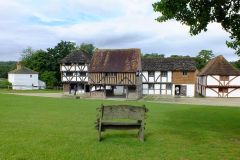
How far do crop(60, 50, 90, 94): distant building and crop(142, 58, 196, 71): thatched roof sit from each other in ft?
35.0

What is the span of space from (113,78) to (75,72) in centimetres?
1083

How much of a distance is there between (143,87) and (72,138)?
46.5 m

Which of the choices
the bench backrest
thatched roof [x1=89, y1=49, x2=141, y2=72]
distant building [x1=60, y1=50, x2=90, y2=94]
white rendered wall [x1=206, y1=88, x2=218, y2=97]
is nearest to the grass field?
the bench backrest

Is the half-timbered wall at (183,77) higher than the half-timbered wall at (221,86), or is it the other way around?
the half-timbered wall at (183,77)

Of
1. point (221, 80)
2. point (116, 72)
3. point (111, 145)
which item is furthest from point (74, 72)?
point (111, 145)

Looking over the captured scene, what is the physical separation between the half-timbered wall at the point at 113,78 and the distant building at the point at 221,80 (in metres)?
14.6

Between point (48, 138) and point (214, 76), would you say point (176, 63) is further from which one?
point (48, 138)

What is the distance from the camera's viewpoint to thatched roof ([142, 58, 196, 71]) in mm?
53875

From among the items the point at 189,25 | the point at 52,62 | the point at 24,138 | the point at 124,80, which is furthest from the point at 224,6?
the point at 52,62

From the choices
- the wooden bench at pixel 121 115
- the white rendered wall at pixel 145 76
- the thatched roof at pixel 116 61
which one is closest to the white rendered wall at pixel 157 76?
the white rendered wall at pixel 145 76

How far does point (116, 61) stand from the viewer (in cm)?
5006

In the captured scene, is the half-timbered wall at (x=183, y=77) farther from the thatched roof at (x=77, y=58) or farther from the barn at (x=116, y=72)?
the thatched roof at (x=77, y=58)

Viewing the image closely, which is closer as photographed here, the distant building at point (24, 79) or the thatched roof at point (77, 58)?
the thatched roof at point (77, 58)

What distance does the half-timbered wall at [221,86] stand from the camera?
53750 mm
